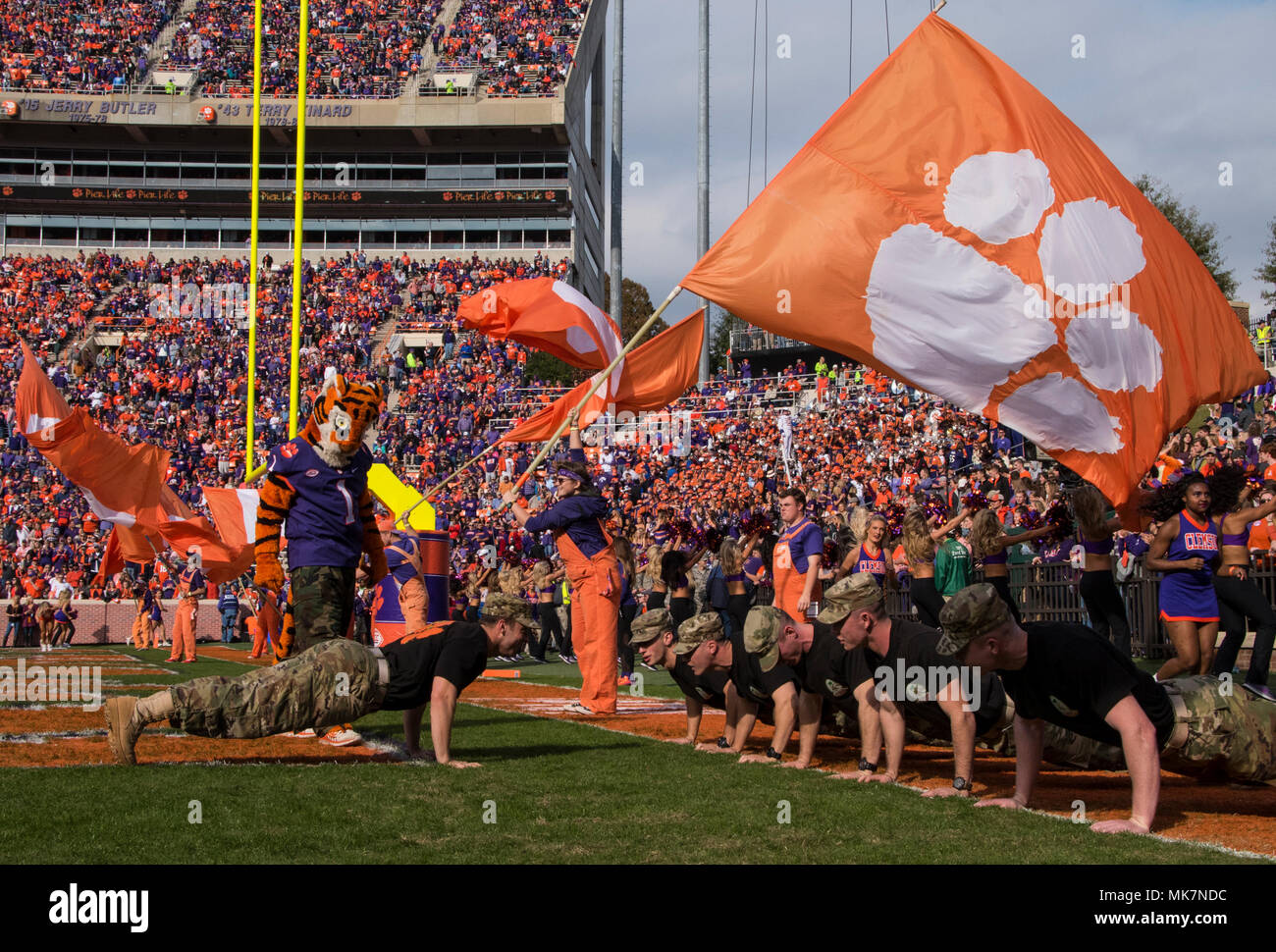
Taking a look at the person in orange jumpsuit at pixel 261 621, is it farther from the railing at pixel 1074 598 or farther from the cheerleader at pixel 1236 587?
the cheerleader at pixel 1236 587

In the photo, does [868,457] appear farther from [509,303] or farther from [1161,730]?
[1161,730]

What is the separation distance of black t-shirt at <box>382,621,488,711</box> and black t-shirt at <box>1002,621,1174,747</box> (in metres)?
2.86

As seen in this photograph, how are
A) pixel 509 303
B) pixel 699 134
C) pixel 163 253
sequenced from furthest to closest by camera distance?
pixel 163 253 < pixel 699 134 < pixel 509 303

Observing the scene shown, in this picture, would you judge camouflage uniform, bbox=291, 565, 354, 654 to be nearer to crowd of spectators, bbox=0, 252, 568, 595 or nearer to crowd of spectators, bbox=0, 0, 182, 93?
crowd of spectators, bbox=0, 252, 568, 595

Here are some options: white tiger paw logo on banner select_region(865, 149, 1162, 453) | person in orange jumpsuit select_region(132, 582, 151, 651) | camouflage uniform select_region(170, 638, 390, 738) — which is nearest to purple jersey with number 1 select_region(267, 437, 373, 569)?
camouflage uniform select_region(170, 638, 390, 738)

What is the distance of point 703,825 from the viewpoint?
17.6ft

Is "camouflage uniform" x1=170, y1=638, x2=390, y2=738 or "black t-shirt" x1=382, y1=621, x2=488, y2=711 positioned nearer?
"camouflage uniform" x1=170, y1=638, x2=390, y2=738

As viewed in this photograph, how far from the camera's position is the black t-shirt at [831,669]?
23.0ft

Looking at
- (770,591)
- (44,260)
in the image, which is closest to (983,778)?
(770,591)

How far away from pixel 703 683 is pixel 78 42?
66129mm

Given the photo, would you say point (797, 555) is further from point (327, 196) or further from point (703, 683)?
point (327, 196)

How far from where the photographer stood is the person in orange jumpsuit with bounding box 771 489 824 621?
37.6ft

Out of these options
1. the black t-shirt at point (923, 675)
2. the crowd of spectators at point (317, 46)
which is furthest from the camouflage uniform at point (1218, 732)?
the crowd of spectators at point (317, 46)
